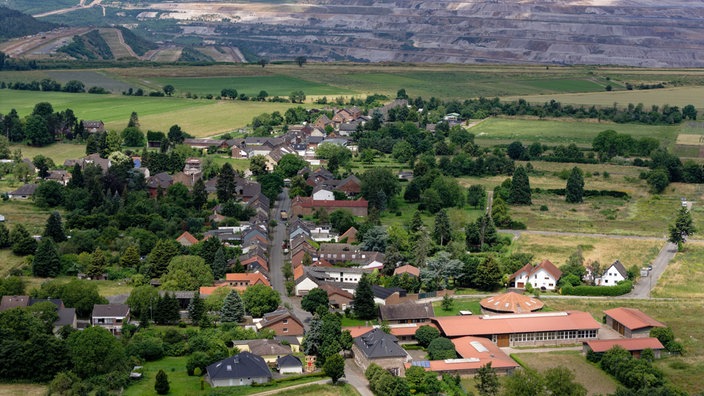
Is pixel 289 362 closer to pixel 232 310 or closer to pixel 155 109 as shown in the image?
pixel 232 310

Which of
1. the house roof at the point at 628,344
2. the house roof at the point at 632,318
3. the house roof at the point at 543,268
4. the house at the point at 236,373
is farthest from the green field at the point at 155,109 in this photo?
the house roof at the point at 628,344

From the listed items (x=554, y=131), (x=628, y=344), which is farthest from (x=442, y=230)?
(x=554, y=131)

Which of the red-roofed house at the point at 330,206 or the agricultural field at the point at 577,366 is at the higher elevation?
the agricultural field at the point at 577,366

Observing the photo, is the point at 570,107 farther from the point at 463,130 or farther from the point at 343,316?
the point at 343,316

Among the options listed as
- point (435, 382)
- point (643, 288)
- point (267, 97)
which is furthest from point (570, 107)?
point (435, 382)

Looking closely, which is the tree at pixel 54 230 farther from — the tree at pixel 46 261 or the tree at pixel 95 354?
the tree at pixel 95 354

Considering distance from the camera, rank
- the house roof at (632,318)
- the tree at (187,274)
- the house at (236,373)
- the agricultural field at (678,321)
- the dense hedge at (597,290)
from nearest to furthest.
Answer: the house at (236,373)
the agricultural field at (678,321)
the house roof at (632,318)
the tree at (187,274)
the dense hedge at (597,290)
